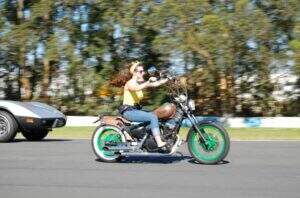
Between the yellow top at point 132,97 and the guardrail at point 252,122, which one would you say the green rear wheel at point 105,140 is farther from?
the guardrail at point 252,122

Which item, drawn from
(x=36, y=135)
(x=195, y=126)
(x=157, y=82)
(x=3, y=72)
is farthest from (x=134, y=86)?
(x=3, y=72)

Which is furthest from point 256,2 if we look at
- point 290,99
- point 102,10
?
point 102,10

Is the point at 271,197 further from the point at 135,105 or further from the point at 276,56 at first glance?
the point at 276,56

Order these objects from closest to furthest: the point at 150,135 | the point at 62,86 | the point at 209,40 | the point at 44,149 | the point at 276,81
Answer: the point at 150,135 < the point at 44,149 < the point at 209,40 < the point at 276,81 < the point at 62,86

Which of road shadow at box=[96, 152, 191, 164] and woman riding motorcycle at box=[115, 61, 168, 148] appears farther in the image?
road shadow at box=[96, 152, 191, 164]

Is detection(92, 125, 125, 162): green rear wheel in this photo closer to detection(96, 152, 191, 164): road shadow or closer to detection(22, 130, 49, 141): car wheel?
detection(96, 152, 191, 164): road shadow

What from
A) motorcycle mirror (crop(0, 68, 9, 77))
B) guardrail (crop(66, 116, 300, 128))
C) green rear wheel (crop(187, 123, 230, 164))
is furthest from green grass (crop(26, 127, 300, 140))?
motorcycle mirror (crop(0, 68, 9, 77))

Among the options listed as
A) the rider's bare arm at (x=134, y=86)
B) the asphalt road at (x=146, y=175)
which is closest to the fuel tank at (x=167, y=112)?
the rider's bare arm at (x=134, y=86)

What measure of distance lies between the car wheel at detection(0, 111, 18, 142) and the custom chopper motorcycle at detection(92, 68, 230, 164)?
14.2ft

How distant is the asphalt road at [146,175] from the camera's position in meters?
7.27

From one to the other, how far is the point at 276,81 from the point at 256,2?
117 inches

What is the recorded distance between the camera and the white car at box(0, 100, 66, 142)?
13.9 metres

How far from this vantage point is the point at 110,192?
728cm

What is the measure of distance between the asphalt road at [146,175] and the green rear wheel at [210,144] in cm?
17
